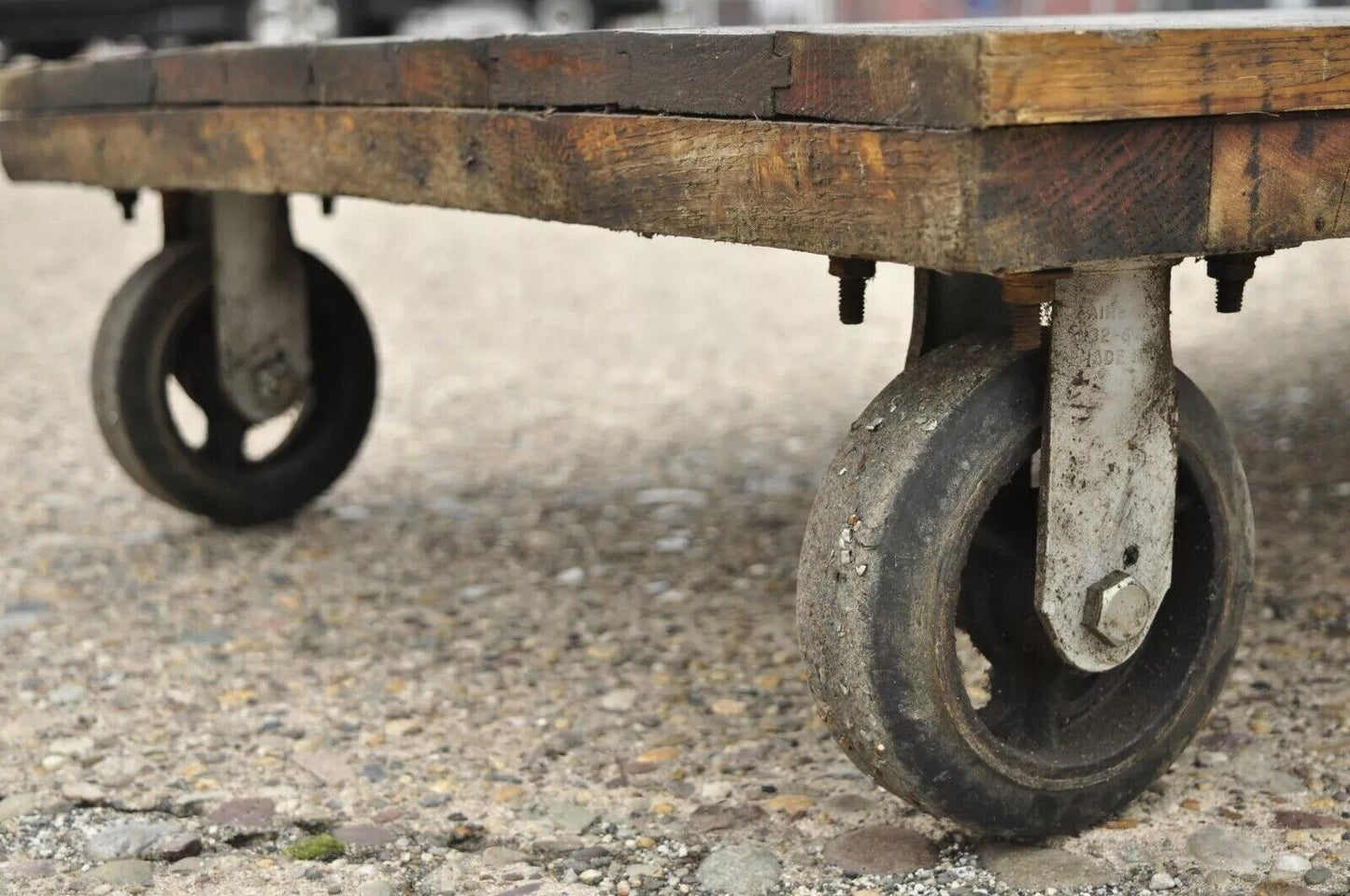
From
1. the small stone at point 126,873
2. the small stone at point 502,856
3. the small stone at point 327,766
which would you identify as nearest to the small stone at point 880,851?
the small stone at point 502,856

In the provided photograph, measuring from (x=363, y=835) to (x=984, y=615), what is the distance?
747 mm

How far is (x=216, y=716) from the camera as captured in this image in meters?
2.36

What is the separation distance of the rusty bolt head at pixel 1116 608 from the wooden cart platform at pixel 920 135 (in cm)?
37

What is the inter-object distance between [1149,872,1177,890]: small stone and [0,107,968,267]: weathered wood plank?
724 millimetres

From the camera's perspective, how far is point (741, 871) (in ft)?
6.05

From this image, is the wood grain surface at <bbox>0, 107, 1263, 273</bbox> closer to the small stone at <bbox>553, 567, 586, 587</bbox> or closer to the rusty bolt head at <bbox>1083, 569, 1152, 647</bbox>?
the rusty bolt head at <bbox>1083, 569, 1152, 647</bbox>

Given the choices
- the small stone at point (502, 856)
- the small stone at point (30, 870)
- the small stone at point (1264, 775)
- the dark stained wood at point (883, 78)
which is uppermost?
the dark stained wood at point (883, 78)

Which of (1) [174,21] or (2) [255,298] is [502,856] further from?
(1) [174,21]

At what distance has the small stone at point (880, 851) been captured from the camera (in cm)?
183

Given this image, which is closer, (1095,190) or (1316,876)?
(1095,190)

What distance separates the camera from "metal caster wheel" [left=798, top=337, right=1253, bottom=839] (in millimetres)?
1664

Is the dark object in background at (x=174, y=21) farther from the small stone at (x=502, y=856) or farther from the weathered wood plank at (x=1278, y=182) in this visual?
the weathered wood plank at (x=1278, y=182)

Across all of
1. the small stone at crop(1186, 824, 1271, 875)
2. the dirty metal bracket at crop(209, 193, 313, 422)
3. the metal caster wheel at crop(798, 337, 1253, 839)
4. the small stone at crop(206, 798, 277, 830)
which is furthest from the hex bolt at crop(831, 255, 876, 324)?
the dirty metal bracket at crop(209, 193, 313, 422)

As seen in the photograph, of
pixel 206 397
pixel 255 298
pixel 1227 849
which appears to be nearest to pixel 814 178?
pixel 1227 849
